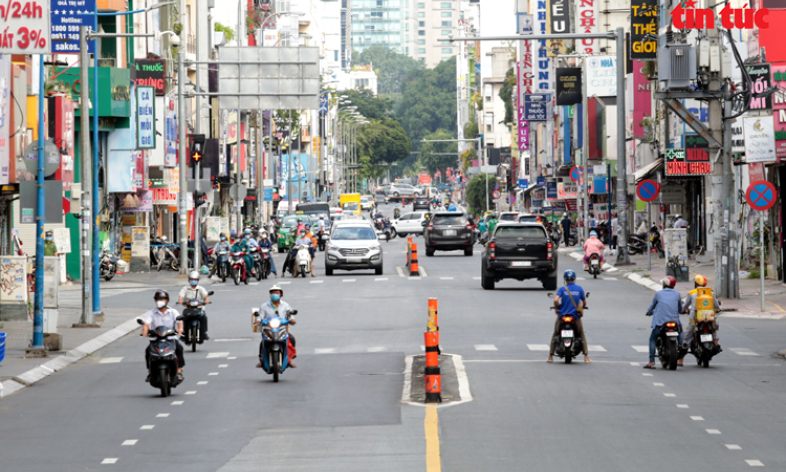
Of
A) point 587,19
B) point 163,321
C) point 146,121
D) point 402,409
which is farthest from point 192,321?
point 587,19

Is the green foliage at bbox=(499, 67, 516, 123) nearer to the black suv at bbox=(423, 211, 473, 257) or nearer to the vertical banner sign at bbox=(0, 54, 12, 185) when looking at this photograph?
the black suv at bbox=(423, 211, 473, 257)

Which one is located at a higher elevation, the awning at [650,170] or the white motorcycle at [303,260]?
the awning at [650,170]

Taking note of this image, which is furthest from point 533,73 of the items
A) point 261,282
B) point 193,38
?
point 261,282

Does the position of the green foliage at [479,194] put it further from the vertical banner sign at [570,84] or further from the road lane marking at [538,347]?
the road lane marking at [538,347]

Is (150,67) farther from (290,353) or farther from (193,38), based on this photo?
(290,353)

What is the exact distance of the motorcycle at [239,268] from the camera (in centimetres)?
3831

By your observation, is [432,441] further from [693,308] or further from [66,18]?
[66,18]

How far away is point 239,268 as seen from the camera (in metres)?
38.3

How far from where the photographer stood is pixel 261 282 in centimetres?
4000

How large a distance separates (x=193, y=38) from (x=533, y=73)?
33.3 m

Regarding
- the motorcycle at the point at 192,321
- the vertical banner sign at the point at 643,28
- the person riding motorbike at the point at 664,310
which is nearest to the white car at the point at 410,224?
the vertical banner sign at the point at 643,28

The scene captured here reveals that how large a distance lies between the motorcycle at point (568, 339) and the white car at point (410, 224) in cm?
5932

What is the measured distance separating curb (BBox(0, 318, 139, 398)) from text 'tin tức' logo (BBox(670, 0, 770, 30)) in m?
16.0

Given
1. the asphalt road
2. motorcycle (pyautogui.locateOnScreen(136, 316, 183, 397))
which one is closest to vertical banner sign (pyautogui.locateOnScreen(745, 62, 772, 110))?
the asphalt road
